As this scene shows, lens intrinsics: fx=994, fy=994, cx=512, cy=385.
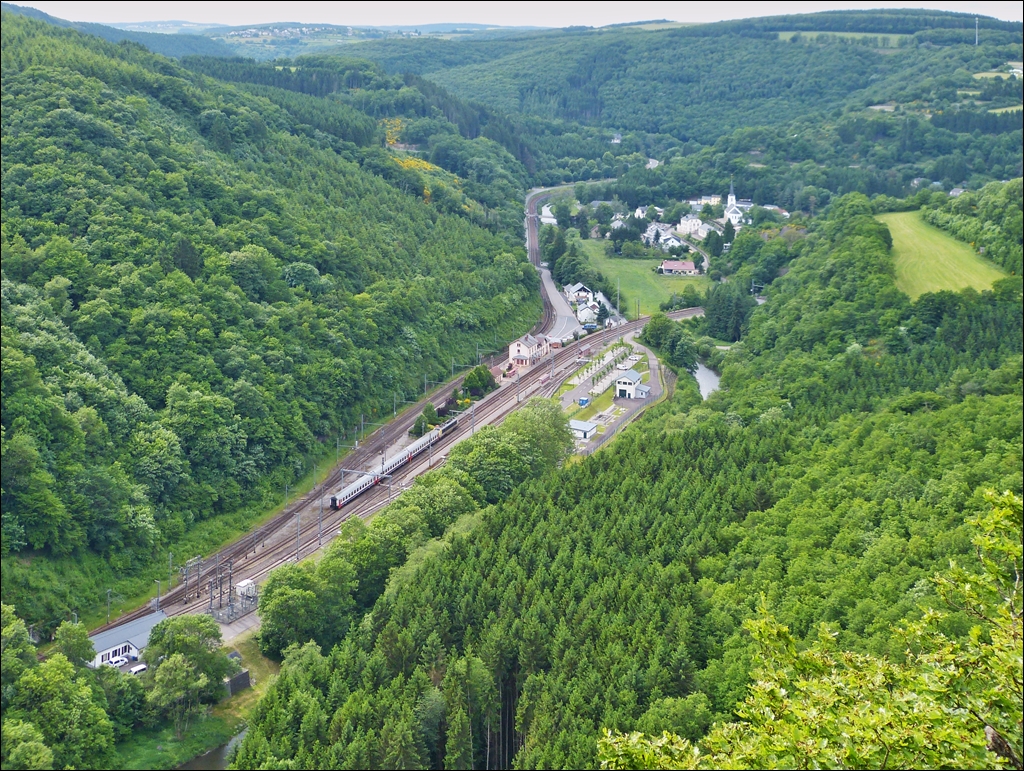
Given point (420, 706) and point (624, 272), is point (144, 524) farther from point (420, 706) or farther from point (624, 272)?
point (624, 272)

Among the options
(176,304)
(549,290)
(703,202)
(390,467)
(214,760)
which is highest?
(176,304)

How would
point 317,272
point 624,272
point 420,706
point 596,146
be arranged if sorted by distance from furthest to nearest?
point 596,146, point 624,272, point 317,272, point 420,706

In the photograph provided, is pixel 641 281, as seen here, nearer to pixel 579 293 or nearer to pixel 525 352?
pixel 579 293

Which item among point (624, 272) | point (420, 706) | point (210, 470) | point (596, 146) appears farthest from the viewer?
point (596, 146)

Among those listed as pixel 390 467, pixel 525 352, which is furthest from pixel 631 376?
pixel 390 467

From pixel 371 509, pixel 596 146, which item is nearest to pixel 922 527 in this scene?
pixel 371 509

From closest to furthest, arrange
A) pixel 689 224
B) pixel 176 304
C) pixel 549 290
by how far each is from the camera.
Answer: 1. pixel 176 304
2. pixel 549 290
3. pixel 689 224
